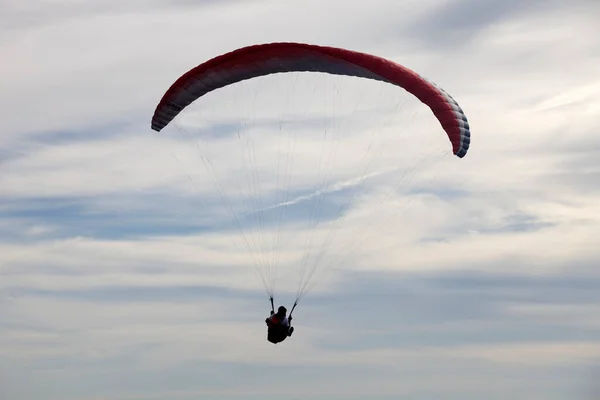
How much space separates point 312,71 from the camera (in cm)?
4847

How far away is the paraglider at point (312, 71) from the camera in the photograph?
46.1 m

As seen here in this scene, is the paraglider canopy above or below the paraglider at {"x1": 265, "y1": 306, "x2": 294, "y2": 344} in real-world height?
above

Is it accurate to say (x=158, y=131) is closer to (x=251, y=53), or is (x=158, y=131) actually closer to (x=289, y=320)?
(x=251, y=53)

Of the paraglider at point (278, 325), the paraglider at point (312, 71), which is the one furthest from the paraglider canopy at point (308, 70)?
the paraglider at point (278, 325)

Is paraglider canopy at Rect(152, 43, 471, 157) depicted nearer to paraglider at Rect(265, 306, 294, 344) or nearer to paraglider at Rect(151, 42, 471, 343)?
paraglider at Rect(151, 42, 471, 343)

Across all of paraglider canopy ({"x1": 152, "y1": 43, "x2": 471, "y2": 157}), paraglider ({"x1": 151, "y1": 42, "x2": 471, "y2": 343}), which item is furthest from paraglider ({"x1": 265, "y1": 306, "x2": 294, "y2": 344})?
paraglider canopy ({"x1": 152, "y1": 43, "x2": 471, "y2": 157})

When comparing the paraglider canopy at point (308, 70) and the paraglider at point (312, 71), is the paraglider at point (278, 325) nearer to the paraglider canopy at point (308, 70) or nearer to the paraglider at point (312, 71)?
the paraglider at point (312, 71)

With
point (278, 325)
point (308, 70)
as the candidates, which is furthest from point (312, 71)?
point (278, 325)

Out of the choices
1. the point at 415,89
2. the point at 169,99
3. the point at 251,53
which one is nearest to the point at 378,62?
the point at 415,89

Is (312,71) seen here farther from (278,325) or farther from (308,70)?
(278,325)

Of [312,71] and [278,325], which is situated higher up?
[312,71]

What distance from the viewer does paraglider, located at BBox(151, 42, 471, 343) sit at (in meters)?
46.1

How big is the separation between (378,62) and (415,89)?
5.32 ft

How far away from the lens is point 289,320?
47.0 m
